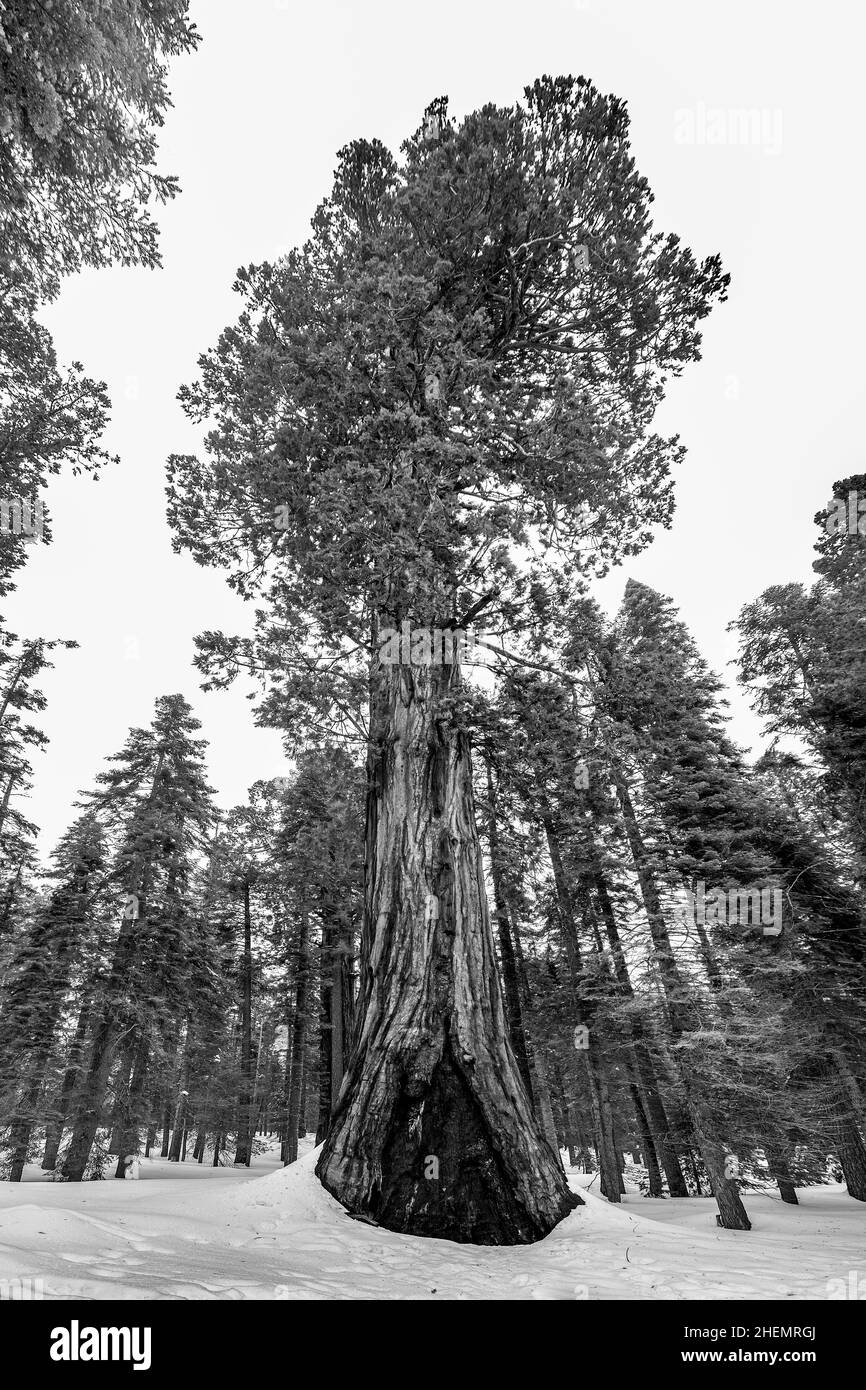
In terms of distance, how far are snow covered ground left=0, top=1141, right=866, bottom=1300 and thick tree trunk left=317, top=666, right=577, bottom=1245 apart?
0.95 ft

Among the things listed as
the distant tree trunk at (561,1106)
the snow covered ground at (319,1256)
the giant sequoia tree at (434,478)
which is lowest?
the distant tree trunk at (561,1106)

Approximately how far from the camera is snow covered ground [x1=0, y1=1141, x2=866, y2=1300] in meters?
2.24

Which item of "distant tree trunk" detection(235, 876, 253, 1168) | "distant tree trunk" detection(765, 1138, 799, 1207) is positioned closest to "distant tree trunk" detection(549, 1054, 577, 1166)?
"distant tree trunk" detection(765, 1138, 799, 1207)

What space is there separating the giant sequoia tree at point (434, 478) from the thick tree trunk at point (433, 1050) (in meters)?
0.02

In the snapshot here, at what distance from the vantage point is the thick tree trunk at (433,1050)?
432 cm

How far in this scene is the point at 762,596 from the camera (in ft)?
59.1

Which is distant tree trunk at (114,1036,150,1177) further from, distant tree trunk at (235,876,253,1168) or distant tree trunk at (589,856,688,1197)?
distant tree trunk at (589,856,688,1197)

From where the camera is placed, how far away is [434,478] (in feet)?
19.8

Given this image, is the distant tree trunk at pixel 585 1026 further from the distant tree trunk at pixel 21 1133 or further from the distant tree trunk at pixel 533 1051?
the distant tree trunk at pixel 21 1133

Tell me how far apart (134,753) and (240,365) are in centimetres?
1517

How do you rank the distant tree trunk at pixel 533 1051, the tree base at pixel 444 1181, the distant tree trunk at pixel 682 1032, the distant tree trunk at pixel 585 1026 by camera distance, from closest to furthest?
1. the tree base at pixel 444 1181
2. the distant tree trunk at pixel 682 1032
3. the distant tree trunk at pixel 585 1026
4. the distant tree trunk at pixel 533 1051

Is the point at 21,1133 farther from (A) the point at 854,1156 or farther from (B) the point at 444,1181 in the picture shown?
(A) the point at 854,1156

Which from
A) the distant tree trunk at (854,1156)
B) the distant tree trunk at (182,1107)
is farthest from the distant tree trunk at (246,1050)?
the distant tree trunk at (854,1156)

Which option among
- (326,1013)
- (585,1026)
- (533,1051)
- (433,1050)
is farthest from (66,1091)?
(433,1050)
